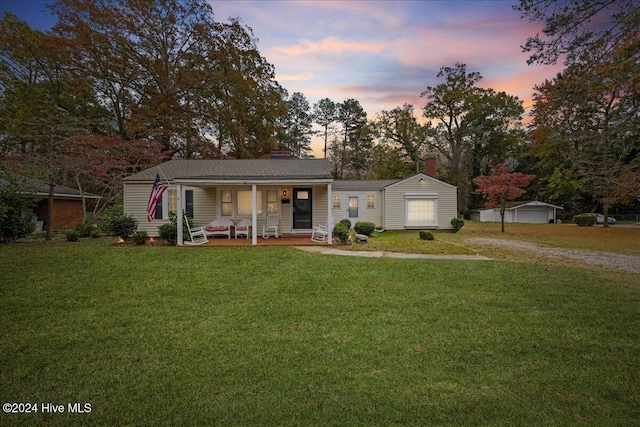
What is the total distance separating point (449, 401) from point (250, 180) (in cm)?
1035

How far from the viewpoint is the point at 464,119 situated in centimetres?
3688

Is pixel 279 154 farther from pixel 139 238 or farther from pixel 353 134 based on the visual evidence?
pixel 353 134

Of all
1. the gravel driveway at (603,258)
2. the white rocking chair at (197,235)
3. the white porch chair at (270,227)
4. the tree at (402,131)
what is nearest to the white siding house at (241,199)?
the white porch chair at (270,227)

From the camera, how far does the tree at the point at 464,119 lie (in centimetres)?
3612

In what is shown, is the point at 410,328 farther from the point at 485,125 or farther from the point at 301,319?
the point at 485,125

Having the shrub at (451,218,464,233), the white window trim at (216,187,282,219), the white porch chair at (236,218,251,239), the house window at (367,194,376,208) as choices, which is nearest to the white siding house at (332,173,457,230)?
the shrub at (451,218,464,233)

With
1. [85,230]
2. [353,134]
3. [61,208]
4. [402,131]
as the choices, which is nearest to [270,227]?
[85,230]

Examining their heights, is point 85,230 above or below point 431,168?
below

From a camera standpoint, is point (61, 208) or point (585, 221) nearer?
point (61, 208)

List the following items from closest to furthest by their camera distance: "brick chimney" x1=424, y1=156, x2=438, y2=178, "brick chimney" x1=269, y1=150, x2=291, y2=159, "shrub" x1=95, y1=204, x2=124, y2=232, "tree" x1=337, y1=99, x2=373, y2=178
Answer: "shrub" x1=95, y1=204, x2=124, y2=232 → "brick chimney" x1=269, y1=150, x2=291, y2=159 → "brick chimney" x1=424, y1=156, x2=438, y2=178 → "tree" x1=337, y1=99, x2=373, y2=178

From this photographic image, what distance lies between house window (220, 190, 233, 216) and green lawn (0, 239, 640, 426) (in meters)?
6.87

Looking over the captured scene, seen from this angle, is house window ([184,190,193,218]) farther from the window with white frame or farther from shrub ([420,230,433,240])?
the window with white frame

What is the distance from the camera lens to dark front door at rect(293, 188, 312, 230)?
14.3 meters

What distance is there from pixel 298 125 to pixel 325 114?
4.04 meters
